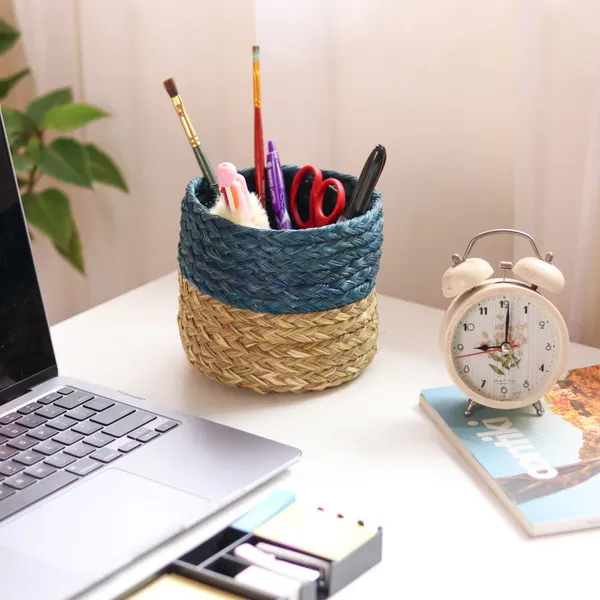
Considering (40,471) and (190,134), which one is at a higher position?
(190,134)

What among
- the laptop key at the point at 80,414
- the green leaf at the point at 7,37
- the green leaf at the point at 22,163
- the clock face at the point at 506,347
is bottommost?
the laptop key at the point at 80,414

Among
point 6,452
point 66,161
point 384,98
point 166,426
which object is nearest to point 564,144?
point 384,98

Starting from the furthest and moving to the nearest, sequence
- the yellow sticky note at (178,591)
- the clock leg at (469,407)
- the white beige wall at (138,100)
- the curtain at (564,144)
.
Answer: the white beige wall at (138,100) → the curtain at (564,144) → the clock leg at (469,407) → the yellow sticky note at (178,591)

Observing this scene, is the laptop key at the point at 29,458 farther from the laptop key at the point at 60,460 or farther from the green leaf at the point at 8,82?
the green leaf at the point at 8,82

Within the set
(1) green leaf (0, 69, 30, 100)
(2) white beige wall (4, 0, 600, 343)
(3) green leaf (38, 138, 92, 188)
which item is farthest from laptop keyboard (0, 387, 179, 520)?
(1) green leaf (0, 69, 30, 100)

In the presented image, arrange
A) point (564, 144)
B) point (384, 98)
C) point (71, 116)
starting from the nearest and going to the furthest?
point (564, 144) < point (384, 98) < point (71, 116)

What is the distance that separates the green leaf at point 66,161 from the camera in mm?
1203

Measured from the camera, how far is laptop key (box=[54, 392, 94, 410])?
689 mm

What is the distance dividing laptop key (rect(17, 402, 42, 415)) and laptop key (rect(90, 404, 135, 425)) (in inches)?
1.8

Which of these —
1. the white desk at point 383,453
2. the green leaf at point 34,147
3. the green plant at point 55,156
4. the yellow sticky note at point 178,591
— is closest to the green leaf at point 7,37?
the green plant at point 55,156

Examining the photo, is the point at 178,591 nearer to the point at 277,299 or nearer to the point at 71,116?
the point at 277,299

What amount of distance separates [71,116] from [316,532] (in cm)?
81

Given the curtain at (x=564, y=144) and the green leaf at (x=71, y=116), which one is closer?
the curtain at (x=564, y=144)

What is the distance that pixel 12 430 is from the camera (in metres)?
0.65
